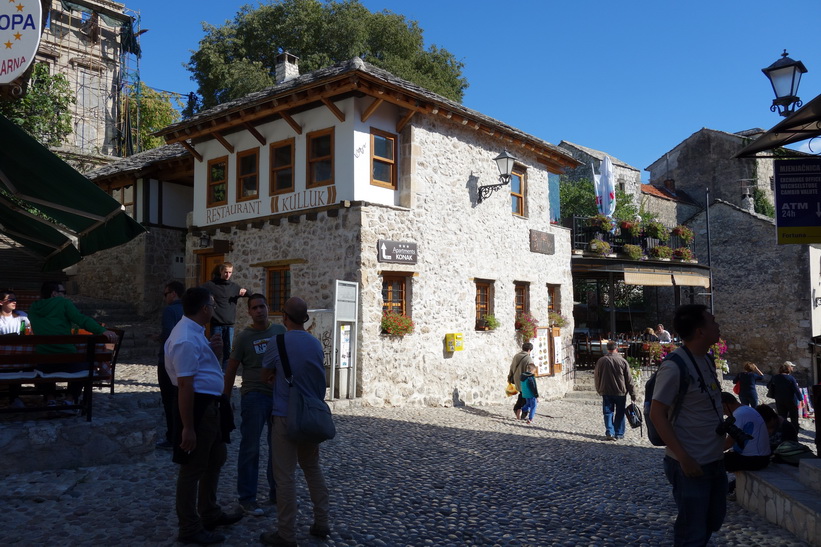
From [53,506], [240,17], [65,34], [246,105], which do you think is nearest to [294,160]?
[246,105]

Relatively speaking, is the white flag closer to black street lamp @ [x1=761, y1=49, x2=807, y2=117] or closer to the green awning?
black street lamp @ [x1=761, y1=49, x2=807, y2=117]

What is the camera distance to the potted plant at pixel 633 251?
61.0 feet

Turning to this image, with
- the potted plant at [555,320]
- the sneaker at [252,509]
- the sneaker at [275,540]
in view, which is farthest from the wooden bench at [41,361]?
the potted plant at [555,320]

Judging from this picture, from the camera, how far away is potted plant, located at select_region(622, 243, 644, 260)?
18578mm

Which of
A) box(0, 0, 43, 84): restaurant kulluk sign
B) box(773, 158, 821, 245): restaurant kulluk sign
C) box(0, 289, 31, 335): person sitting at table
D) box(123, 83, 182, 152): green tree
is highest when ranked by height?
box(123, 83, 182, 152): green tree

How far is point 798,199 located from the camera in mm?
5707

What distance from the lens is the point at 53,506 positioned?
4605 mm

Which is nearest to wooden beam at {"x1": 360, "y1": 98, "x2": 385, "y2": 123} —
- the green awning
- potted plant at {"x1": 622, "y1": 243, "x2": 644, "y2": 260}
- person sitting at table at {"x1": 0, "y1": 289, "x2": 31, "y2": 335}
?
the green awning

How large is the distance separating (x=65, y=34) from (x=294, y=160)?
20.9 metres

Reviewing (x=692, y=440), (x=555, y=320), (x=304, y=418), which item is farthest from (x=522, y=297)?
(x=692, y=440)

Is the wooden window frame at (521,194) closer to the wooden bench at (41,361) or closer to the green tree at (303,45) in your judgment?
the green tree at (303,45)

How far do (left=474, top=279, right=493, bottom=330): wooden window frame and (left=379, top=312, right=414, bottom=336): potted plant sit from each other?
261 centimetres

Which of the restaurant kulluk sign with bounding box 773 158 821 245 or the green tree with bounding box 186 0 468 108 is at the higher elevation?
the green tree with bounding box 186 0 468 108

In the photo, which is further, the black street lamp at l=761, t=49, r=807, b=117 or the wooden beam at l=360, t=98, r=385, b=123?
the wooden beam at l=360, t=98, r=385, b=123
